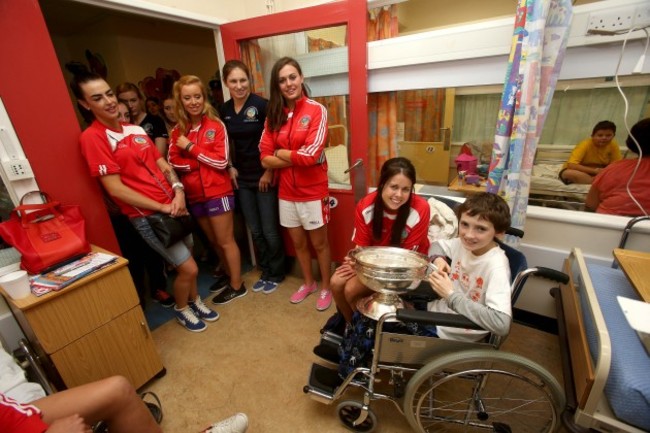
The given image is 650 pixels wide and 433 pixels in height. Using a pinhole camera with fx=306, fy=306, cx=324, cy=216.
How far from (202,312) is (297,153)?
127 cm

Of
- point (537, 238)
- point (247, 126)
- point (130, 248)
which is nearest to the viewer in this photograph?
point (537, 238)

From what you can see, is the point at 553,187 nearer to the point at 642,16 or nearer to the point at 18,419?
the point at 642,16

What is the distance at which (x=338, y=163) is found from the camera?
2.25 m

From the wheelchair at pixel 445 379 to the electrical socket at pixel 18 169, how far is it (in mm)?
1560

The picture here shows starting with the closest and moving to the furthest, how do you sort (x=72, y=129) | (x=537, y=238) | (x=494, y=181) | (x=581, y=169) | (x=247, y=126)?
(x=72, y=129)
(x=494, y=181)
(x=537, y=238)
(x=247, y=126)
(x=581, y=169)

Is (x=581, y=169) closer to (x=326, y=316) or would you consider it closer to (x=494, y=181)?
(x=494, y=181)

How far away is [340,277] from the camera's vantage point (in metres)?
1.56

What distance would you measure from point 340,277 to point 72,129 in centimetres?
148

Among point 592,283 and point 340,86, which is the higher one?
point 340,86

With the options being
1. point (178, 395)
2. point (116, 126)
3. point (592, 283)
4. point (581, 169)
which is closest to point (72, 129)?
point (116, 126)

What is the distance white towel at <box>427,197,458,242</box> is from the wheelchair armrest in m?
0.69

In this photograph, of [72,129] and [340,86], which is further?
[340,86]

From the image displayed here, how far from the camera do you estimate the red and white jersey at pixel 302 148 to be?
1739 millimetres

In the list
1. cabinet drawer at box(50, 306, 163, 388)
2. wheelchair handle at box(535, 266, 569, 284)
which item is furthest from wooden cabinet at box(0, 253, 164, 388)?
wheelchair handle at box(535, 266, 569, 284)
